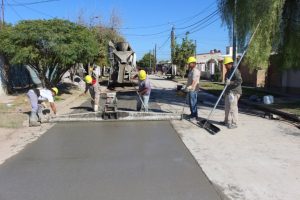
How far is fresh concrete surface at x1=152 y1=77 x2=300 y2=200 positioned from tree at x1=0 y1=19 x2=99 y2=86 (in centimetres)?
1043

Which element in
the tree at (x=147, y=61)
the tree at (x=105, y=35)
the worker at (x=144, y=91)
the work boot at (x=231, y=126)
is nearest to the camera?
the work boot at (x=231, y=126)

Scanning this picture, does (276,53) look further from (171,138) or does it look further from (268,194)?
(268,194)

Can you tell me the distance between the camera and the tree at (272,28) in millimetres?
16109

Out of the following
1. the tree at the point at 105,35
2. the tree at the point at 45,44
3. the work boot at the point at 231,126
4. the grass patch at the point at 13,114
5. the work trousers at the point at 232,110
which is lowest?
the grass patch at the point at 13,114

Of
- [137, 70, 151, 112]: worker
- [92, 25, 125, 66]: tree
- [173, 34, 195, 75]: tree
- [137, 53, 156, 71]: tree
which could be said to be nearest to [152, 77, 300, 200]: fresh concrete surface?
[137, 70, 151, 112]: worker

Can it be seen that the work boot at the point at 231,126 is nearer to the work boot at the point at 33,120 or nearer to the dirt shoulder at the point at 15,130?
the dirt shoulder at the point at 15,130

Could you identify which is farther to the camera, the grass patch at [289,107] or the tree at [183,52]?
the tree at [183,52]

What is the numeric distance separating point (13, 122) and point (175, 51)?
47661mm

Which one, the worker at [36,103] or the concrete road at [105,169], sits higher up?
the worker at [36,103]

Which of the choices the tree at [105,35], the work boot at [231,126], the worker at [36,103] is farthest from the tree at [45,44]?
the tree at [105,35]

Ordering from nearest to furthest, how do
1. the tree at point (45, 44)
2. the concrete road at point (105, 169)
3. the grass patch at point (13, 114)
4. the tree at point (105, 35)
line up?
1. the concrete road at point (105, 169)
2. the grass patch at point (13, 114)
3. the tree at point (45, 44)
4. the tree at point (105, 35)

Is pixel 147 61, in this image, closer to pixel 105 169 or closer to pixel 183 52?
pixel 183 52

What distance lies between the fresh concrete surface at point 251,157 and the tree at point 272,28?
433 cm

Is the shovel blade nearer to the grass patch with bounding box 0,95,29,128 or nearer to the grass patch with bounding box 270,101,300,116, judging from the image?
the grass patch with bounding box 270,101,300,116
